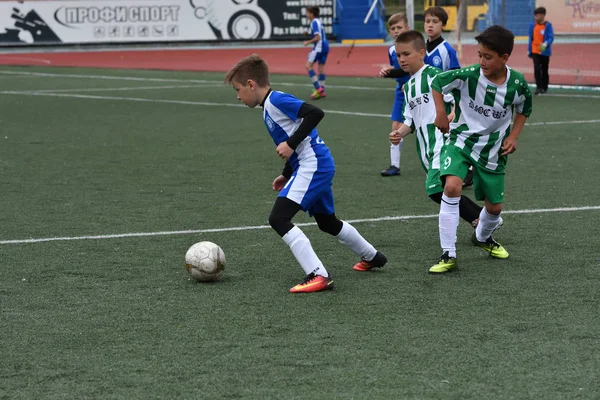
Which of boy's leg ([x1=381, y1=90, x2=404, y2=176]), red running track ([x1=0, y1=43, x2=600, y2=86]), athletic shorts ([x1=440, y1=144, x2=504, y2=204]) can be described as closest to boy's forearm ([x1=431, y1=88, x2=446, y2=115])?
athletic shorts ([x1=440, y1=144, x2=504, y2=204])

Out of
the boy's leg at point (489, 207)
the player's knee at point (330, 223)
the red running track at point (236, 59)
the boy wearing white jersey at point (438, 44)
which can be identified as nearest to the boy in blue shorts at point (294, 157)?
the player's knee at point (330, 223)

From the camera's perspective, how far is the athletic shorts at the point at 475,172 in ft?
21.5

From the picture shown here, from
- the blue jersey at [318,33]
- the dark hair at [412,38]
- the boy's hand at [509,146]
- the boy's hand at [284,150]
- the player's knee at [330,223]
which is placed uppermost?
the dark hair at [412,38]

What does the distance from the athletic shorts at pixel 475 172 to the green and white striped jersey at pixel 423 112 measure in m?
0.98

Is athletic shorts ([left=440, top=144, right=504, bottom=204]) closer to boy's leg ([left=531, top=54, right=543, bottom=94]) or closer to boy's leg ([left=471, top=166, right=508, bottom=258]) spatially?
boy's leg ([left=471, top=166, right=508, bottom=258])

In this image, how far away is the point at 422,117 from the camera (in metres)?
7.99

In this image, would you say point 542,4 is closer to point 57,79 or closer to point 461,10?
point 461,10

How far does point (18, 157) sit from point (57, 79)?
553 inches

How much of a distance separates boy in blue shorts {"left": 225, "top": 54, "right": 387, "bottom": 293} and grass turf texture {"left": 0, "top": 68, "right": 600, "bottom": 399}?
23 cm

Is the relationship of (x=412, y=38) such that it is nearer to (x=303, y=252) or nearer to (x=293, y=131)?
(x=293, y=131)

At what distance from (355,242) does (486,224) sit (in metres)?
1.06

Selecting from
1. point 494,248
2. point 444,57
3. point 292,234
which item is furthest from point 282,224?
point 444,57

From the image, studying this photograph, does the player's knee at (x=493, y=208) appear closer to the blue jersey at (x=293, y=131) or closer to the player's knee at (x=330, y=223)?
the player's knee at (x=330, y=223)

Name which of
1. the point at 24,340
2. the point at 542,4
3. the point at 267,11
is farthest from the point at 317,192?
the point at 267,11
